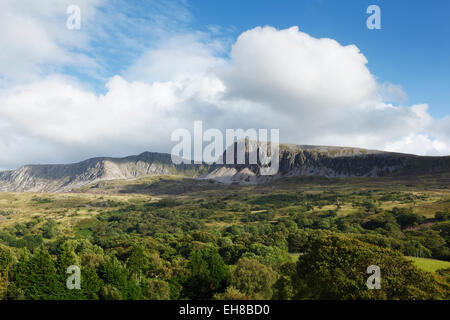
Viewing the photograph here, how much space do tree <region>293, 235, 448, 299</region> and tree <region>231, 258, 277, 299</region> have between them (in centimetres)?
665

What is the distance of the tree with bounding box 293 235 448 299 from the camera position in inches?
1682

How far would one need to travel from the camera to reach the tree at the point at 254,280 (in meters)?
55.0

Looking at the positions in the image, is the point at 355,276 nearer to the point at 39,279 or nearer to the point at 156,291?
the point at 156,291

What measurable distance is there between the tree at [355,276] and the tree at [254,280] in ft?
21.8

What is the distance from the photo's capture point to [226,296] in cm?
4925

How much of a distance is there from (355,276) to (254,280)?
19.3 m

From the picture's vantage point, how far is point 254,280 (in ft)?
190

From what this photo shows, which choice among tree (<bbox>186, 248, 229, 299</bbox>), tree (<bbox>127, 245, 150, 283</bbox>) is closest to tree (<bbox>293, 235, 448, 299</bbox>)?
tree (<bbox>186, 248, 229, 299</bbox>)

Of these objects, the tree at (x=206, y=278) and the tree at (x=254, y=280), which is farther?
the tree at (x=206, y=278)

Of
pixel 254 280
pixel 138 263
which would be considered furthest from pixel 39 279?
pixel 254 280

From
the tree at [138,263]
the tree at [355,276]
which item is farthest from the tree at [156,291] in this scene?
the tree at [355,276]

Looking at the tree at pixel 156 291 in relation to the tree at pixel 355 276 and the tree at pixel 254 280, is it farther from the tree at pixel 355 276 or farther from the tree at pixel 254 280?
the tree at pixel 355 276

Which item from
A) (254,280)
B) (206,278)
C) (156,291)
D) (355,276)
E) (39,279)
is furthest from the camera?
(206,278)

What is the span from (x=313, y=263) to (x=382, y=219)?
121 metres
